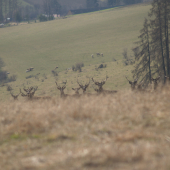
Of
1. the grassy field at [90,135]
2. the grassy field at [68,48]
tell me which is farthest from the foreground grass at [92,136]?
the grassy field at [68,48]

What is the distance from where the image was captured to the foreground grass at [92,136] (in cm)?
371

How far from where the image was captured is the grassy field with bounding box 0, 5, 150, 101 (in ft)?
144

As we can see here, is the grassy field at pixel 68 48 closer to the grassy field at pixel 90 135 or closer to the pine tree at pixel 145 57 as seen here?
the pine tree at pixel 145 57

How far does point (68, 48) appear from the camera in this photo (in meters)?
69.2

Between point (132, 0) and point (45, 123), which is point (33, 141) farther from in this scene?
point (132, 0)

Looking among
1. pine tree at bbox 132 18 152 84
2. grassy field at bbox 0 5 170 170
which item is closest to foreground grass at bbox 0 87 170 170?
grassy field at bbox 0 5 170 170

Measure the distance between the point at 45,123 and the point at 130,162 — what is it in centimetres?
234

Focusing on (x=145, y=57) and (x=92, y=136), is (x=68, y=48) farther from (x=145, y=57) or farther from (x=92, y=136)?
(x=92, y=136)

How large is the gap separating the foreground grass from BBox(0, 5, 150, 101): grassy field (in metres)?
28.5

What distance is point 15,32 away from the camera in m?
93.2

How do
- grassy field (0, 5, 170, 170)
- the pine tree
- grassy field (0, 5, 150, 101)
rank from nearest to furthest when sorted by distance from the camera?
grassy field (0, 5, 170, 170), the pine tree, grassy field (0, 5, 150, 101)

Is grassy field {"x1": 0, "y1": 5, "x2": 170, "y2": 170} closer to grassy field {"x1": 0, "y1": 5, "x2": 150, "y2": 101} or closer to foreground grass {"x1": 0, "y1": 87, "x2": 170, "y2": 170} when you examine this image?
foreground grass {"x1": 0, "y1": 87, "x2": 170, "y2": 170}

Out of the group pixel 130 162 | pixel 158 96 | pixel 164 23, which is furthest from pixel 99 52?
pixel 130 162

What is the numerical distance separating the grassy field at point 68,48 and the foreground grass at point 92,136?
1121 inches
